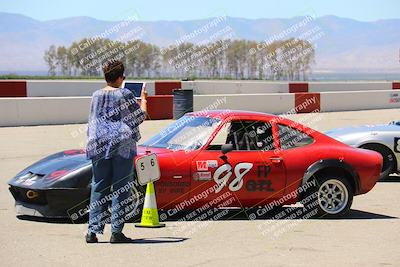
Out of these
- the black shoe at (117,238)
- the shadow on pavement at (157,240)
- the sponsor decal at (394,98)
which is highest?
the black shoe at (117,238)

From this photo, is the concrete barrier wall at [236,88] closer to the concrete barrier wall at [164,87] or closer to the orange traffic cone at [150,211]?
the concrete barrier wall at [164,87]

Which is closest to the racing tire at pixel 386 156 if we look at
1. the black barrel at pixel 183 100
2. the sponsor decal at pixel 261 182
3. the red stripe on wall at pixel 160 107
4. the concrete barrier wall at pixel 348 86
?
the sponsor decal at pixel 261 182

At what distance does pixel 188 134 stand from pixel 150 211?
1.18 metres

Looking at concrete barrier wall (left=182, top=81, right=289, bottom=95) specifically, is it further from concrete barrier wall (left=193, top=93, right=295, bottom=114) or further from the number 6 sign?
the number 6 sign

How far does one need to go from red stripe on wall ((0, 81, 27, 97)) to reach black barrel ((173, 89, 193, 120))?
10.2m

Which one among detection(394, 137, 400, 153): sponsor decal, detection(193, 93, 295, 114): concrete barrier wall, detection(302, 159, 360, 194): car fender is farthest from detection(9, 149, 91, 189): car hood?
detection(193, 93, 295, 114): concrete barrier wall

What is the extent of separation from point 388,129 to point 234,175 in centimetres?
467

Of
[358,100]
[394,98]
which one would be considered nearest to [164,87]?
[358,100]

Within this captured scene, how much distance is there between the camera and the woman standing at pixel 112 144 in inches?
277

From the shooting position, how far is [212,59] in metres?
98.8

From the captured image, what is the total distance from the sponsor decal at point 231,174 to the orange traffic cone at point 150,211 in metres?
0.81

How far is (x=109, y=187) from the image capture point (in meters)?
7.16

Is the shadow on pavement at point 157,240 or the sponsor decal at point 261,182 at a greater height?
the sponsor decal at point 261,182

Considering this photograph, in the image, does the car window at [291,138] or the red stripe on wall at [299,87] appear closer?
the car window at [291,138]
